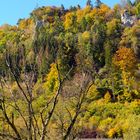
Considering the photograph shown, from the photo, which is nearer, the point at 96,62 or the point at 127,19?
the point at 96,62

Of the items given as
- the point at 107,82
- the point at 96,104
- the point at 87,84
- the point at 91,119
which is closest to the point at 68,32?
the point at 107,82

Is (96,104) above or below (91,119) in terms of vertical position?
above

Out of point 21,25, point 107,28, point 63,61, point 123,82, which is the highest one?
Result: point 21,25

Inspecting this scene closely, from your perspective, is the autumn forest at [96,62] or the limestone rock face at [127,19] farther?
the limestone rock face at [127,19]

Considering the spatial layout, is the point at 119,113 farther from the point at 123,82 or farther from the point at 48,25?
the point at 48,25

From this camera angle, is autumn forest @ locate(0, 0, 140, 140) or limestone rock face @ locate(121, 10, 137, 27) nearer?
autumn forest @ locate(0, 0, 140, 140)

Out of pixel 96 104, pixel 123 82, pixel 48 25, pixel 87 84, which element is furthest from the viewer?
pixel 48 25

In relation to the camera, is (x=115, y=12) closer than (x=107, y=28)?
No

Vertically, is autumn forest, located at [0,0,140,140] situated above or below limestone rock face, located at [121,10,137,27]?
below

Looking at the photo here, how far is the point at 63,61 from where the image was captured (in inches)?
3157

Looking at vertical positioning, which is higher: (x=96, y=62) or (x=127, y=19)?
(x=127, y=19)

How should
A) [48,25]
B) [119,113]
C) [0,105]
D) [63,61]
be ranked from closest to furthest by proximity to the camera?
1. [0,105]
2. [119,113]
3. [63,61]
4. [48,25]

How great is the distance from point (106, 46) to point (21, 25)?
165 ft

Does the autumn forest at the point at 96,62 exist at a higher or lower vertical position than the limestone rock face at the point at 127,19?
lower
